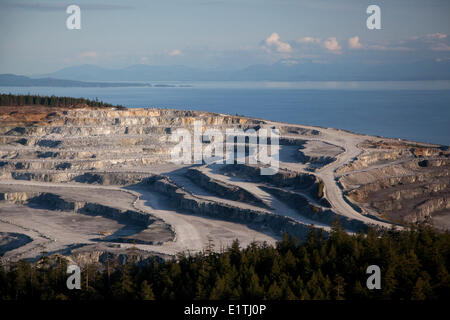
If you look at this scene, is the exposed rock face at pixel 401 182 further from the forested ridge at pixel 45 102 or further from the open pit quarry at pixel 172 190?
the forested ridge at pixel 45 102

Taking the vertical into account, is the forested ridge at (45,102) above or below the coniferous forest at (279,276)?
above

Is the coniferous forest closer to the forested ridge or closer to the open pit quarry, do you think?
the open pit quarry

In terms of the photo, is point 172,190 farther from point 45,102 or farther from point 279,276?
point 45,102

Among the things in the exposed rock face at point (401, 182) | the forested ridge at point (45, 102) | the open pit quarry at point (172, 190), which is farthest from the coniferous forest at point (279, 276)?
the forested ridge at point (45, 102)

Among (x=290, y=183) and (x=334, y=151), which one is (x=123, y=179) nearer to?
(x=290, y=183)

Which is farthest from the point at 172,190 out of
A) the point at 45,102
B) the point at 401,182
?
the point at 45,102

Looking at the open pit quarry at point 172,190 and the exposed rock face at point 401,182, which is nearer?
the open pit quarry at point 172,190
